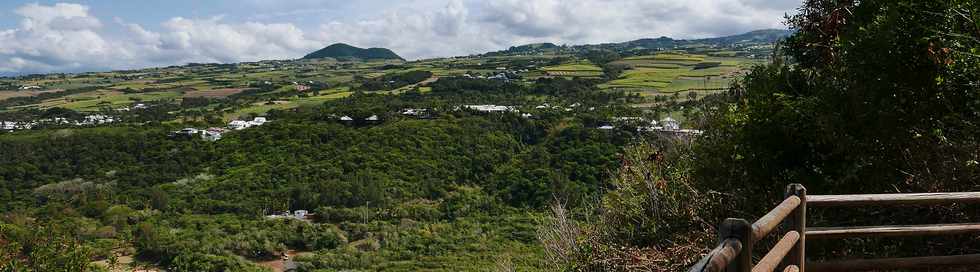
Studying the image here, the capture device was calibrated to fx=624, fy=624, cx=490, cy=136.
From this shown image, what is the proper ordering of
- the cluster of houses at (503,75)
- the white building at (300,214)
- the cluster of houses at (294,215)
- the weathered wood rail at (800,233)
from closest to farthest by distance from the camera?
Answer: the weathered wood rail at (800,233), the cluster of houses at (294,215), the white building at (300,214), the cluster of houses at (503,75)

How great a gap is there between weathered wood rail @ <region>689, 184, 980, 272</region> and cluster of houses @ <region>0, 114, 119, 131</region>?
241ft

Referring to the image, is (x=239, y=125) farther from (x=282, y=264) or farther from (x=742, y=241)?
(x=742, y=241)

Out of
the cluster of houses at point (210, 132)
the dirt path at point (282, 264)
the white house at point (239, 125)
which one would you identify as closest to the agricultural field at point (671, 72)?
the dirt path at point (282, 264)

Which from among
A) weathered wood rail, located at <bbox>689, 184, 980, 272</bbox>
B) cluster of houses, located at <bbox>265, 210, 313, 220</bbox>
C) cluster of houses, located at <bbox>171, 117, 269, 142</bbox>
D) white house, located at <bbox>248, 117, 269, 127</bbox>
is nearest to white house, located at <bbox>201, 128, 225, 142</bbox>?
cluster of houses, located at <bbox>171, 117, 269, 142</bbox>

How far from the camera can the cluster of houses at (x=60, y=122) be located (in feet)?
208

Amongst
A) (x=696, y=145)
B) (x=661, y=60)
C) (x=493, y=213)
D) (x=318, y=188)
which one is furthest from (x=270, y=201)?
(x=661, y=60)

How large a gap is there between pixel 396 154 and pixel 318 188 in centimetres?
779

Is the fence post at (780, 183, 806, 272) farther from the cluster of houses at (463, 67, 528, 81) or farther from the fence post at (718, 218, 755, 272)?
the cluster of houses at (463, 67, 528, 81)

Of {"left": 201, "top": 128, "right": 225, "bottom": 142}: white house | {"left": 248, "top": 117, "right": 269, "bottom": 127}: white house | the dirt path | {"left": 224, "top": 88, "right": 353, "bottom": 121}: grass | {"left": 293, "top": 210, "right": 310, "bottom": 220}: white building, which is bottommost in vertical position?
the dirt path

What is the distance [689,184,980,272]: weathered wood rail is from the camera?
194 centimetres

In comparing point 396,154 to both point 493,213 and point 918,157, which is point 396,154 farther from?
point 918,157

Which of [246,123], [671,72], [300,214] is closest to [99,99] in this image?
[246,123]

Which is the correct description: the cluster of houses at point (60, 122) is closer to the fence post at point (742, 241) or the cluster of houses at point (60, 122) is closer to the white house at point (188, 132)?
the white house at point (188, 132)

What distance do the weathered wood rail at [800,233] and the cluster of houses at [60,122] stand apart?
73.3 meters
